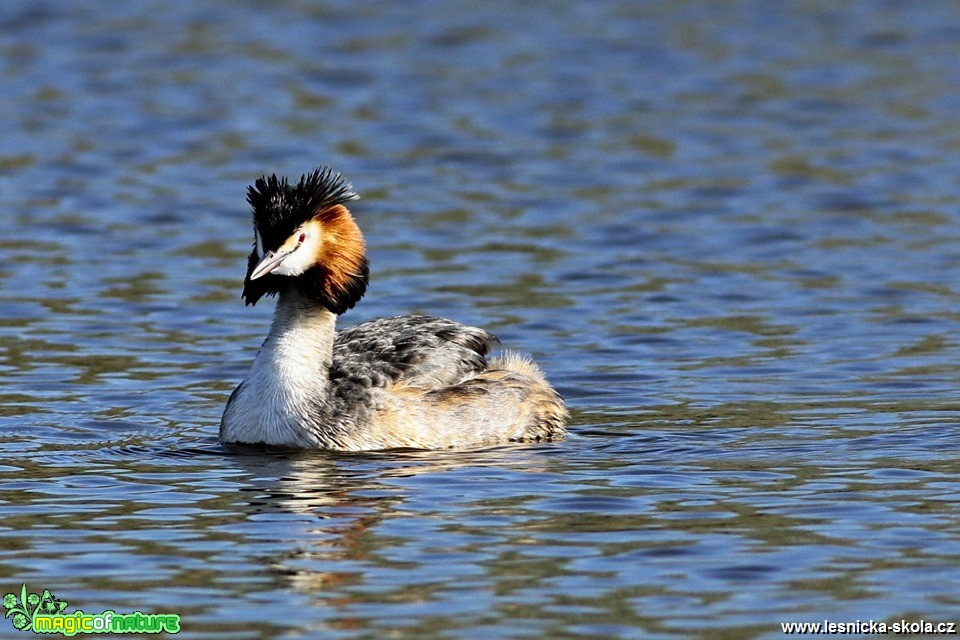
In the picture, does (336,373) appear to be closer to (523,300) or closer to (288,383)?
(288,383)

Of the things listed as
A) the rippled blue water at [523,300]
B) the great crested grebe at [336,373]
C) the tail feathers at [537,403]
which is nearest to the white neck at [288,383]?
the great crested grebe at [336,373]

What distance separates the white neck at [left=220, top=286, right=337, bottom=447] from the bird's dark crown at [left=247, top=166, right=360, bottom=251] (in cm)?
56

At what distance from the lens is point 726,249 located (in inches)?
794

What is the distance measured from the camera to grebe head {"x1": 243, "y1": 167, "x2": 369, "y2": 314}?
512 inches

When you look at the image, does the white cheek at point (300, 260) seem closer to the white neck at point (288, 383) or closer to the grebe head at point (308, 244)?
A: the grebe head at point (308, 244)

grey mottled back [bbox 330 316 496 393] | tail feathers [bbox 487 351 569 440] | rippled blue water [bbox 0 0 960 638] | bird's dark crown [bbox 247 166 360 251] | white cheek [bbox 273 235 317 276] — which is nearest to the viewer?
rippled blue water [bbox 0 0 960 638]

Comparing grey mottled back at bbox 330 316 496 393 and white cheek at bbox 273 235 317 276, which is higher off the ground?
white cheek at bbox 273 235 317 276

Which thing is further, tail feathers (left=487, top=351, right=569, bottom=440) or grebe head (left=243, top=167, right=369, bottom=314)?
tail feathers (left=487, top=351, right=569, bottom=440)

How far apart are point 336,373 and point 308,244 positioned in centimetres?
92

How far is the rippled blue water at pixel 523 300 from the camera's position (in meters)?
10.0

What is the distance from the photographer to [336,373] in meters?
13.4

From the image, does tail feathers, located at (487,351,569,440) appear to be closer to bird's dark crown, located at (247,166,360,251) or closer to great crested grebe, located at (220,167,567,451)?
great crested grebe, located at (220,167,567,451)

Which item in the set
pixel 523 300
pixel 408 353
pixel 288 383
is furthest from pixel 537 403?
pixel 523 300

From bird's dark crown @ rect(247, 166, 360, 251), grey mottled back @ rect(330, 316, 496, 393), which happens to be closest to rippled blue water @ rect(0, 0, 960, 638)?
grey mottled back @ rect(330, 316, 496, 393)
